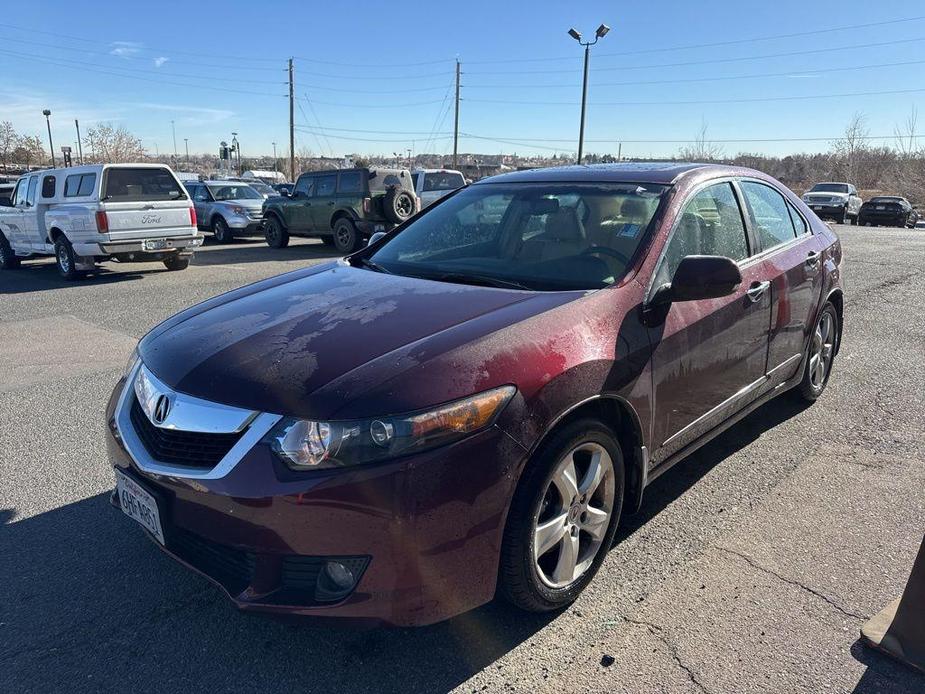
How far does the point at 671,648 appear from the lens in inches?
95.0

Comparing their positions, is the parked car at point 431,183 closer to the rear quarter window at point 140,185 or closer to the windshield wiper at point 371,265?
the rear quarter window at point 140,185

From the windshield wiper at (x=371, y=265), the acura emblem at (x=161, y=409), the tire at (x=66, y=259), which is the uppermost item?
the windshield wiper at (x=371, y=265)

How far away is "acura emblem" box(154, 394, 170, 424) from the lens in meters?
2.36

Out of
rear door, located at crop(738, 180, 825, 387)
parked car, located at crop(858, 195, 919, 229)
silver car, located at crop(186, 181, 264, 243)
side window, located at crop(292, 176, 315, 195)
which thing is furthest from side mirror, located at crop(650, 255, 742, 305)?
parked car, located at crop(858, 195, 919, 229)

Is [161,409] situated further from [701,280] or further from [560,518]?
[701,280]

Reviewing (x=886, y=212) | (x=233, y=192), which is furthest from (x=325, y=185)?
(x=886, y=212)

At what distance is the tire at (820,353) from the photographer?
15.1ft

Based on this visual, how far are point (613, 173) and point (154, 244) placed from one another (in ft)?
31.4

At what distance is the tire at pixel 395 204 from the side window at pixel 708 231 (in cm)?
→ 1086

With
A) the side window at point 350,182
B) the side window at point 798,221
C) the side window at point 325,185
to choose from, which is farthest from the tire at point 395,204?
the side window at point 798,221

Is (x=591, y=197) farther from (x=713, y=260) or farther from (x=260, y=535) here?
(x=260, y=535)

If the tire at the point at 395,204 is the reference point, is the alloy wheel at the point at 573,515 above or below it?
A: below

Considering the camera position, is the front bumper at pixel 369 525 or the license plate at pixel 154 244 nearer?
the front bumper at pixel 369 525

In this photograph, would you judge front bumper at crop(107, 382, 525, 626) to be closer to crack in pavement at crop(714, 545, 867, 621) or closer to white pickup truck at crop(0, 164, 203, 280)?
crack in pavement at crop(714, 545, 867, 621)
